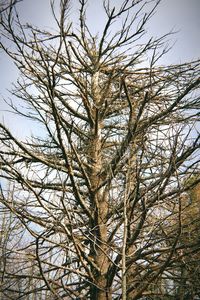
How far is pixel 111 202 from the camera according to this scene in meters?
2.71

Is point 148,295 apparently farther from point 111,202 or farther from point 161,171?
point 161,171

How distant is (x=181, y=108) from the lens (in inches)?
152

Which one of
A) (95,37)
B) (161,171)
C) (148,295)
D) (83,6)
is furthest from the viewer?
(95,37)

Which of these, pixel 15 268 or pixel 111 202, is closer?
pixel 111 202

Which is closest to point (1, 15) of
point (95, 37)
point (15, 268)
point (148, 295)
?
point (95, 37)

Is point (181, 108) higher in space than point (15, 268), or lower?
higher

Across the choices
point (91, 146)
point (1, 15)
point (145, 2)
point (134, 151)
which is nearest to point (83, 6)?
point (145, 2)

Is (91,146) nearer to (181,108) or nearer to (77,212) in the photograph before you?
(77,212)

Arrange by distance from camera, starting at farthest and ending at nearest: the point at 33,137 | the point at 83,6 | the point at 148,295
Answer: the point at 33,137, the point at 83,6, the point at 148,295

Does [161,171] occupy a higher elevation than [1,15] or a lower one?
lower

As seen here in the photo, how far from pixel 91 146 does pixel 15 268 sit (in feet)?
5.63

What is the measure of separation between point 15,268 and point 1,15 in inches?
108

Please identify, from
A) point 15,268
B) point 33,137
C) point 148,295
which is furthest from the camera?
point 33,137

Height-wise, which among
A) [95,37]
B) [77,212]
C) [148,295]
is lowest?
[148,295]
